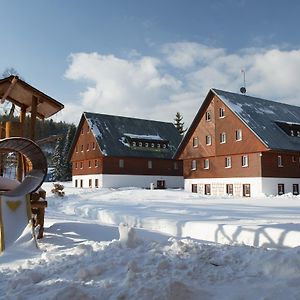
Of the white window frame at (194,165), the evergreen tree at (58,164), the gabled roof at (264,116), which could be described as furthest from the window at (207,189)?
the evergreen tree at (58,164)

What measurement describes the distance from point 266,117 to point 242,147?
4.14 m

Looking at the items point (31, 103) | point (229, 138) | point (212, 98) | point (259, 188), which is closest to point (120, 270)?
point (31, 103)

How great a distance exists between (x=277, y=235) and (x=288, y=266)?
3.41 m

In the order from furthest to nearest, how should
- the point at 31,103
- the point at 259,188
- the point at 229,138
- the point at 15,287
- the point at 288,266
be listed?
the point at 229,138 → the point at 259,188 → the point at 31,103 → the point at 288,266 → the point at 15,287

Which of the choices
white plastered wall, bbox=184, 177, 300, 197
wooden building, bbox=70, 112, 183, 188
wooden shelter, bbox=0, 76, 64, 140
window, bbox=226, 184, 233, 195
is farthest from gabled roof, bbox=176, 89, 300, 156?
wooden shelter, bbox=0, 76, 64, 140

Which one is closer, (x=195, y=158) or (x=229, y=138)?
(x=229, y=138)

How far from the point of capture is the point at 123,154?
43250 millimetres

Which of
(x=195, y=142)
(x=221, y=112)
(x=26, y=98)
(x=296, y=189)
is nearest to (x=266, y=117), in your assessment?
(x=221, y=112)

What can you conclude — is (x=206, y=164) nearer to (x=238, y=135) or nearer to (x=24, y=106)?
(x=238, y=135)

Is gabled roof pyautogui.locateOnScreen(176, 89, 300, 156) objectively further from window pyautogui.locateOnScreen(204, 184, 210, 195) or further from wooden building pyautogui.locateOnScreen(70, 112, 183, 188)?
wooden building pyautogui.locateOnScreen(70, 112, 183, 188)

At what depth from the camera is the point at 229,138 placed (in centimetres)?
3322

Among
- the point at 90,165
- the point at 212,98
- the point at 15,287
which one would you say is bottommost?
the point at 15,287

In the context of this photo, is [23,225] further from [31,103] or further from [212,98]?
[212,98]

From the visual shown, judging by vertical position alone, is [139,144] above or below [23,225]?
above
